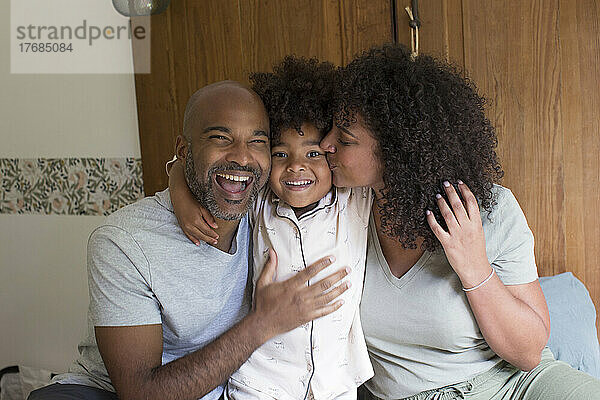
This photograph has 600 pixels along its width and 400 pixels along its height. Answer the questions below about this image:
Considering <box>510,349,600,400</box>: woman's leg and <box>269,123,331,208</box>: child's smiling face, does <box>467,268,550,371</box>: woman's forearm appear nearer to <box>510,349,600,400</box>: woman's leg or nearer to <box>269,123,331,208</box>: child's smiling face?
<box>510,349,600,400</box>: woman's leg

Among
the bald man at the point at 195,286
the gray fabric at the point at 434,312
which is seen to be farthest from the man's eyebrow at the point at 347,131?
the gray fabric at the point at 434,312

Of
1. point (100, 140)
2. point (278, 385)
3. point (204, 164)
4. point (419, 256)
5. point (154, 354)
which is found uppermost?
point (100, 140)

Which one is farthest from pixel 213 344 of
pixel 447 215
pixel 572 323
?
pixel 572 323

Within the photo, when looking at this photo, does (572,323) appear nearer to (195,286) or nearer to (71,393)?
(195,286)

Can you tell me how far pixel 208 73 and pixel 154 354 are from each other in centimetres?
136

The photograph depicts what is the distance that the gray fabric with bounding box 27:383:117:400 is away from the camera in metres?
1.67

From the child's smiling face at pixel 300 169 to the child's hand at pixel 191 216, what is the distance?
0.20 m

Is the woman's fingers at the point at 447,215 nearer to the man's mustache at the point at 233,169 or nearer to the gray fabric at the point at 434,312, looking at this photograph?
the gray fabric at the point at 434,312

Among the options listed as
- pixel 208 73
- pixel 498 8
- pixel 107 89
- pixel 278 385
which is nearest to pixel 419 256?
pixel 278 385

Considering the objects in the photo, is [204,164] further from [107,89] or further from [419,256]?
[107,89]

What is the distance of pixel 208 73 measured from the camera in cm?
260

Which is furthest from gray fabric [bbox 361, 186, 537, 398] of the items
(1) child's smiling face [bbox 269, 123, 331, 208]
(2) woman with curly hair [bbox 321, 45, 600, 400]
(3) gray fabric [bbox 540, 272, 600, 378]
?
(3) gray fabric [bbox 540, 272, 600, 378]

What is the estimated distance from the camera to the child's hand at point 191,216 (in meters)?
1.64

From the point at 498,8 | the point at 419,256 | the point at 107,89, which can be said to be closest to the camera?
the point at 419,256
